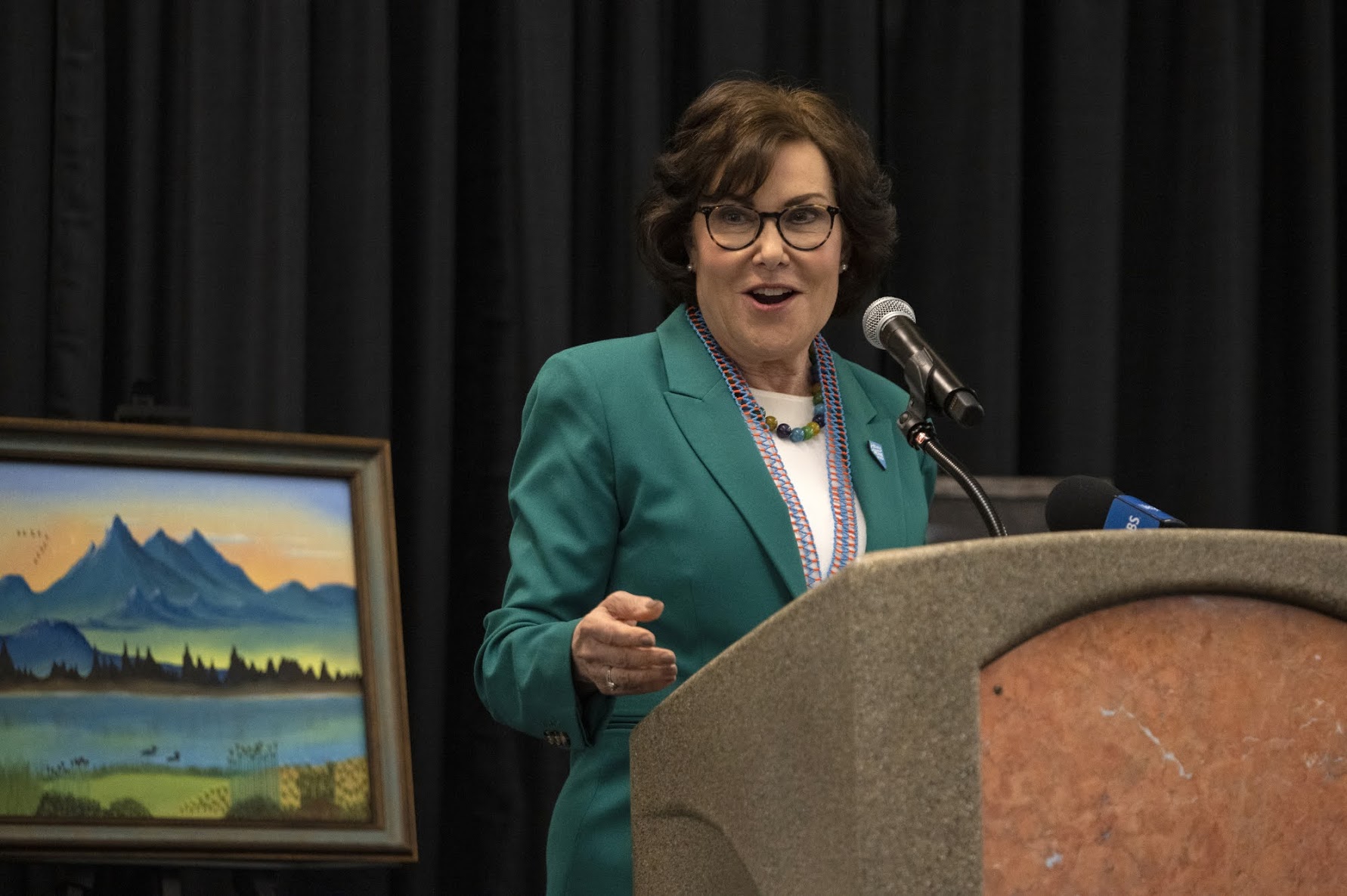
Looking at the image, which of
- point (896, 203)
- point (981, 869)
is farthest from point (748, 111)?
point (896, 203)

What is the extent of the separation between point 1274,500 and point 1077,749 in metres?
2.80

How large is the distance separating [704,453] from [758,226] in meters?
0.29

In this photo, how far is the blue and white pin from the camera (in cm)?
165

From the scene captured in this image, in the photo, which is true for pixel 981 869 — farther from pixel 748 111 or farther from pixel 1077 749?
pixel 748 111

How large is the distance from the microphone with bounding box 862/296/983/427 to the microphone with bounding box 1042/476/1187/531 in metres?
0.10

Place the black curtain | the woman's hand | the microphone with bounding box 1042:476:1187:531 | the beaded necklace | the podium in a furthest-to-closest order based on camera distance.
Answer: the black curtain → the beaded necklace → the microphone with bounding box 1042:476:1187:531 → the woman's hand → the podium

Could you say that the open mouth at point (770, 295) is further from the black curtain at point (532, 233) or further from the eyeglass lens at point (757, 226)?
the black curtain at point (532, 233)

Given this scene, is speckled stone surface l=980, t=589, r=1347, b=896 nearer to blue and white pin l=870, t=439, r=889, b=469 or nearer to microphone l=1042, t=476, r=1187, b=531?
microphone l=1042, t=476, r=1187, b=531

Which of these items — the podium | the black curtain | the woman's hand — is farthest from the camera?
the black curtain

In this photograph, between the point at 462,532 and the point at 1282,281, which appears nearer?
the point at 462,532

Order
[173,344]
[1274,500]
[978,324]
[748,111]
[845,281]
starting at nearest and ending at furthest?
[748,111], [845,281], [173,344], [978,324], [1274,500]

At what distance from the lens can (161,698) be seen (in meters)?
2.14

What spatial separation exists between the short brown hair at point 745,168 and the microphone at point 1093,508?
0.50 m

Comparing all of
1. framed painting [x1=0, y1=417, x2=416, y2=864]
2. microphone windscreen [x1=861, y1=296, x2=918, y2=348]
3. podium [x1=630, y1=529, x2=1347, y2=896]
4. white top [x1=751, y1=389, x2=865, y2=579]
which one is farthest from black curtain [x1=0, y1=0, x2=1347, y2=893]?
podium [x1=630, y1=529, x2=1347, y2=896]
